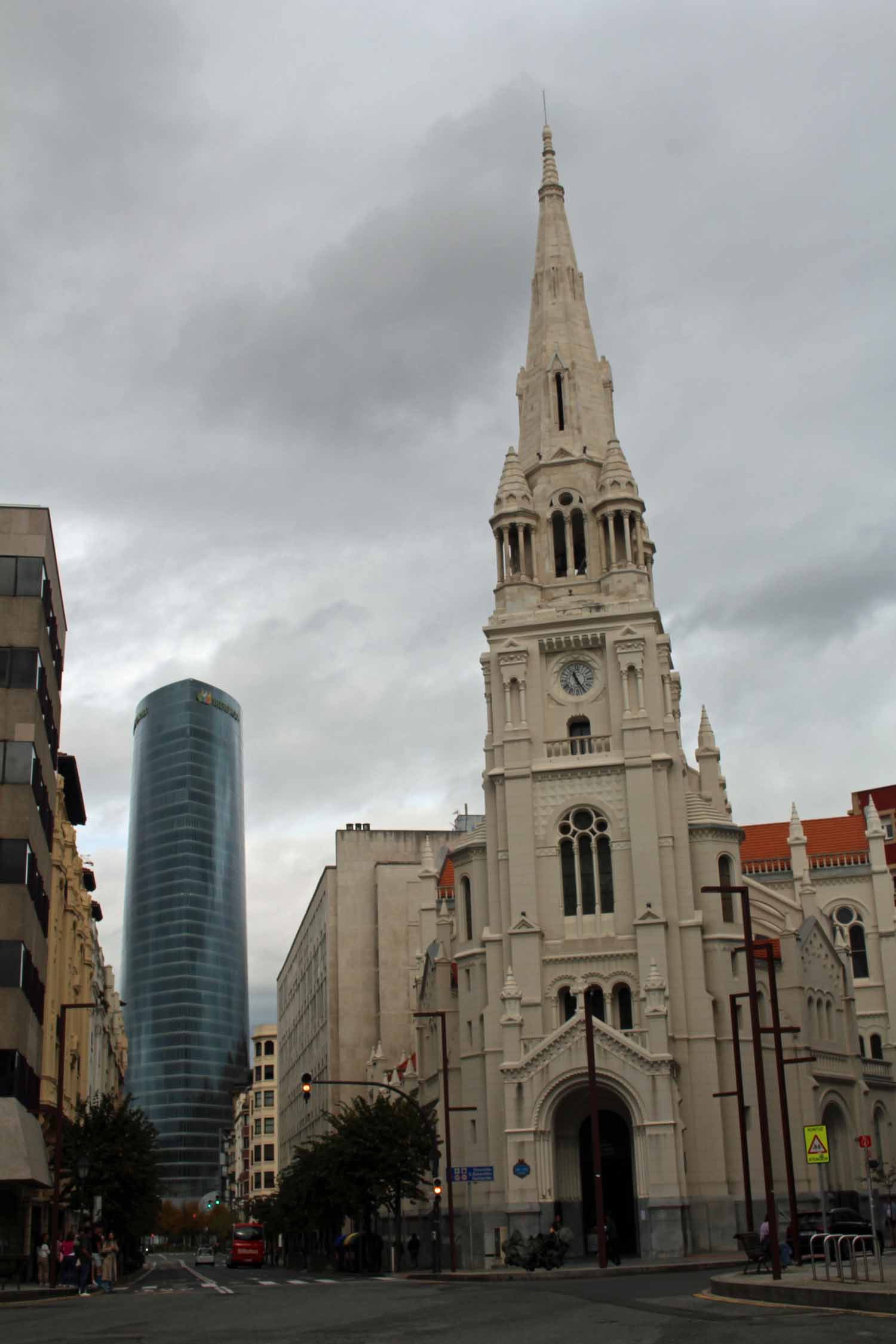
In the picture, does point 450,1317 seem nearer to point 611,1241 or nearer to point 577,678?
point 611,1241

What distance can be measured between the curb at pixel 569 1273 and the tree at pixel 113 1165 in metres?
13.7

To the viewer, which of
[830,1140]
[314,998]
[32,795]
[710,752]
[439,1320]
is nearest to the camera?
[439,1320]

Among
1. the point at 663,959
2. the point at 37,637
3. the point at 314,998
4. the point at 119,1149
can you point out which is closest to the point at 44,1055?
the point at 119,1149

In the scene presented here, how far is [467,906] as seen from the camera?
6712 cm

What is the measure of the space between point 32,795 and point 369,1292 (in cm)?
2314

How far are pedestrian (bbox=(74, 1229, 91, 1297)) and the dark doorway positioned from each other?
21.8 metres

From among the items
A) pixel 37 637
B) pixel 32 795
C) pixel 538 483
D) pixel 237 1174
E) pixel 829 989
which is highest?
pixel 538 483

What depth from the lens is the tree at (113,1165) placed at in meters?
54.5

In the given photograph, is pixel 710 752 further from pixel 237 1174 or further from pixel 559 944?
pixel 237 1174

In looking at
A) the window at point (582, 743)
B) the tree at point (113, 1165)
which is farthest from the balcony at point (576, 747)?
the tree at point (113, 1165)

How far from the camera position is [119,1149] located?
55344 mm

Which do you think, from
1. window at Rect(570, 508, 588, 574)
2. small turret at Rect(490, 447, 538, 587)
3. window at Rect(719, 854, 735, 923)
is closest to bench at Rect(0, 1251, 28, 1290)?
window at Rect(719, 854, 735, 923)

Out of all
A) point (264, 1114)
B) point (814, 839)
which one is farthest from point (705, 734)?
point (264, 1114)

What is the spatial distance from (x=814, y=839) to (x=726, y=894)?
2670 centimetres
